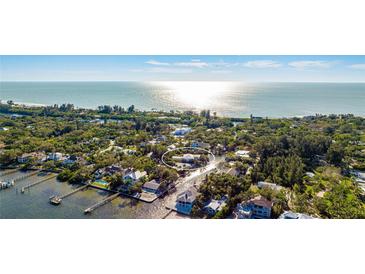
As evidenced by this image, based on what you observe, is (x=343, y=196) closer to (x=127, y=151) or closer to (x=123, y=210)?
(x=123, y=210)

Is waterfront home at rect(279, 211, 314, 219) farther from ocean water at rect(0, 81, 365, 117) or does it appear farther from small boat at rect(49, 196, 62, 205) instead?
ocean water at rect(0, 81, 365, 117)

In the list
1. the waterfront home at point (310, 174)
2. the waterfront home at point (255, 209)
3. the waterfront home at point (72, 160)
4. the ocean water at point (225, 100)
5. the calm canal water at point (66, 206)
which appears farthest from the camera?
the ocean water at point (225, 100)

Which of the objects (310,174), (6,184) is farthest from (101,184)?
(310,174)

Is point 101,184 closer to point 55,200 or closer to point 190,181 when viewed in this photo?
point 55,200

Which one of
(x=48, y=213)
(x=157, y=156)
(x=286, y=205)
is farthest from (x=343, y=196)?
(x=48, y=213)

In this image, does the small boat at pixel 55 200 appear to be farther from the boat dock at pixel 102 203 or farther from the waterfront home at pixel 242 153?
the waterfront home at pixel 242 153

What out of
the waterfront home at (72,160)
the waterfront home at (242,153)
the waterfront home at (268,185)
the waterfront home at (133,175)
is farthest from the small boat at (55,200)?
the waterfront home at (242,153)
